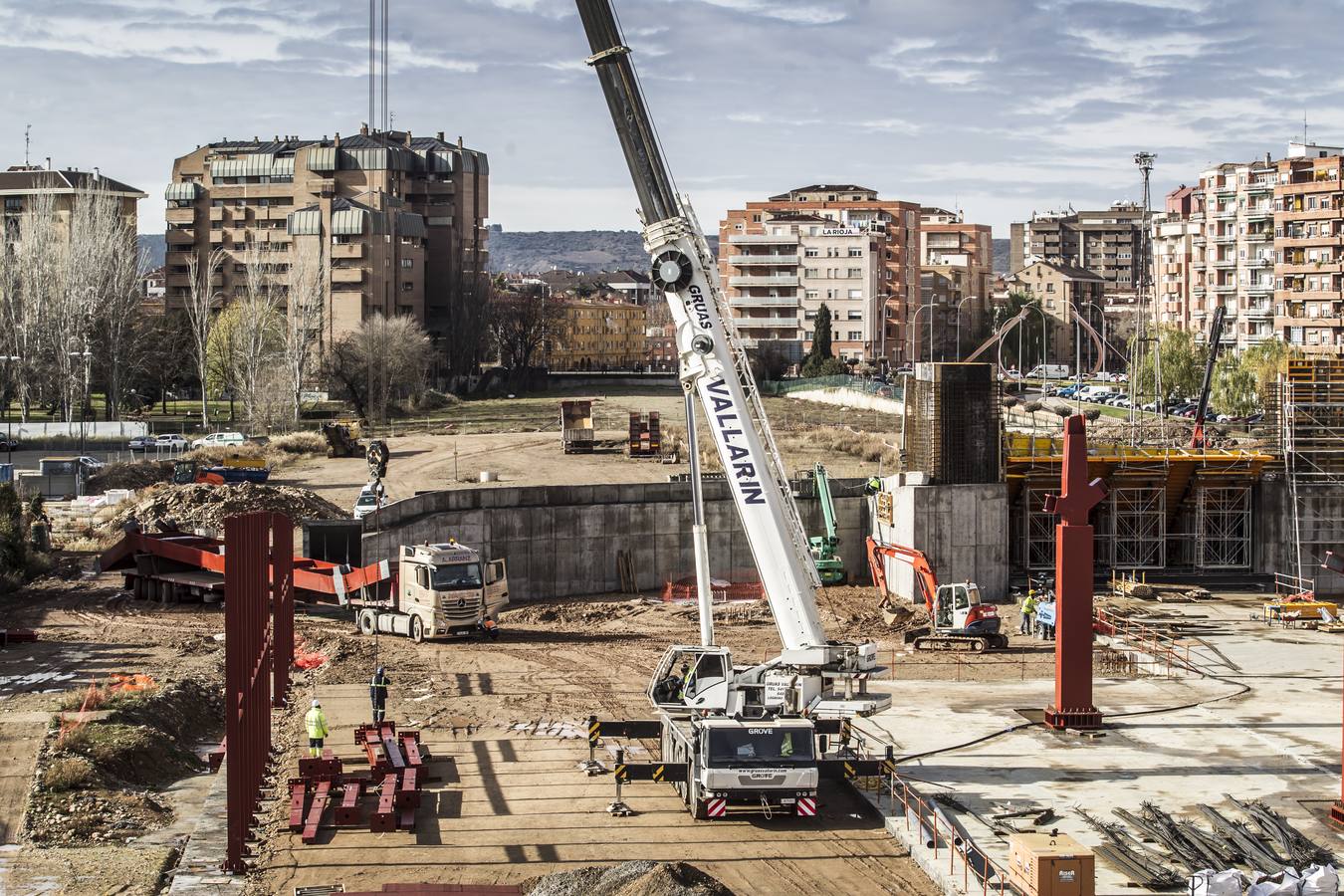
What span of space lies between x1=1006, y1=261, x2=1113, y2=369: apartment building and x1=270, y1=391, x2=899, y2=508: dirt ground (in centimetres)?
8652

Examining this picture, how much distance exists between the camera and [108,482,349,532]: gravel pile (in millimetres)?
46000

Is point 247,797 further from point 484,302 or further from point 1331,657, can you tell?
point 484,302

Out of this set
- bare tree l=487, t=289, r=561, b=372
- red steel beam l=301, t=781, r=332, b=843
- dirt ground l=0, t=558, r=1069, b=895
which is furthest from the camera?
bare tree l=487, t=289, r=561, b=372

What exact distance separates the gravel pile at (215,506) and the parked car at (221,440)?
2462cm

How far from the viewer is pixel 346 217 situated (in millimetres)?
→ 117688

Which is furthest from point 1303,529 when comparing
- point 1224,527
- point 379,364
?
point 379,364

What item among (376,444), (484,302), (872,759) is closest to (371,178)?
(484,302)

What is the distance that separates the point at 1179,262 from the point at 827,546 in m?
104

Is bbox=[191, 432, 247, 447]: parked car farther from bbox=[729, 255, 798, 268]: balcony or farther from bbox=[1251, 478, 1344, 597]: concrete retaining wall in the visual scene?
bbox=[729, 255, 798, 268]: balcony

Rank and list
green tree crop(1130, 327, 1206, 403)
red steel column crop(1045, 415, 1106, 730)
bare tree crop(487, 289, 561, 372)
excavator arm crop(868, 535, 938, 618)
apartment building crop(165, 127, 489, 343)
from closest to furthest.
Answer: red steel column crop(1045, 415, 1106, 730) < excavator arm crop(868, 535, 938, 618) < green tree crop(1130, 327, 1206, 403) < apartment building crop(165, 127, 489, 343) < bare tree crop(487, 289, 561, 372)

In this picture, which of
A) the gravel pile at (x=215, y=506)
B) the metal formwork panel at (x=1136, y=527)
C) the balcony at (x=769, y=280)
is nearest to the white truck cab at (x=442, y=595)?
the gravel pile at (x=215, y=506)

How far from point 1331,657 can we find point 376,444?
26188 mm

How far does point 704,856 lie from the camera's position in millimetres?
20703

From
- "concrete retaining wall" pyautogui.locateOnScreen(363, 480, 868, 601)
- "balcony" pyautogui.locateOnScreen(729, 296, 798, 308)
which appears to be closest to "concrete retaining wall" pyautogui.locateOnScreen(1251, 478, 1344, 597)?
"concrete retaining wall" pyautogui.locateOnScreen(363, 480, 868, 601)
